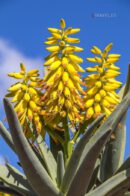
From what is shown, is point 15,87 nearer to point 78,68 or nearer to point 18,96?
point 18,96

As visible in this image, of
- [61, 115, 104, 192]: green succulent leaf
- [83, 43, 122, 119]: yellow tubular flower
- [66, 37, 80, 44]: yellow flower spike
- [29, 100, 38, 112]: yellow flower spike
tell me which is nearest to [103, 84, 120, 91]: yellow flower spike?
[83, 43, 122, 119]: yellow tubular flower

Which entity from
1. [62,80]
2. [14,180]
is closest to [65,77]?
[62,80]

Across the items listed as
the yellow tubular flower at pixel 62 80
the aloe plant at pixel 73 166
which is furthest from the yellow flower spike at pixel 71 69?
the aloe plant at pixel 73 166

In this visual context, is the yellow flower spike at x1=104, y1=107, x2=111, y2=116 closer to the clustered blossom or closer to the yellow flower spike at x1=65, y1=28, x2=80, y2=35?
the clustered blossom

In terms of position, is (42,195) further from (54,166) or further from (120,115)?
(120,115)

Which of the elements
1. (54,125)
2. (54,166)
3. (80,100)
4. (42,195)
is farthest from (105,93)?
(42,195)

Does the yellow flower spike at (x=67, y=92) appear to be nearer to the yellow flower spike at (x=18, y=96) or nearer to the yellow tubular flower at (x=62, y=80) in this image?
the yellow tubular flower at (x=62, y=80)

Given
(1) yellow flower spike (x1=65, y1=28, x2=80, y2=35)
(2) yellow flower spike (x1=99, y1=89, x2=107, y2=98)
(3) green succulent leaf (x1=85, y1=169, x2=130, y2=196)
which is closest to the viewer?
(3) green succulent leaf (x1=85, y1=169, x2=130, y2=196)
